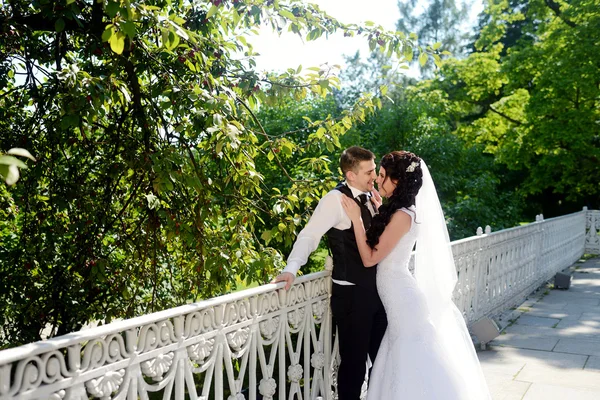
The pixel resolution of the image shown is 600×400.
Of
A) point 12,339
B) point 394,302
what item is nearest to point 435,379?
point 394,302

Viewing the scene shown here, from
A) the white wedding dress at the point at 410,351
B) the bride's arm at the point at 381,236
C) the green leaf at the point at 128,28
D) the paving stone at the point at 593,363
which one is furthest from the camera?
the paving stone at the point at 593,363

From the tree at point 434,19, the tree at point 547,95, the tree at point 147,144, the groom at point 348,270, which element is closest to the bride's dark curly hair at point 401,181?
the groom at point 348,270

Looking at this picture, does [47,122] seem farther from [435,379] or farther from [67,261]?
[435,379]

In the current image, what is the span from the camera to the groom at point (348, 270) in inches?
148

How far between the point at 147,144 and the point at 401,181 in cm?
192

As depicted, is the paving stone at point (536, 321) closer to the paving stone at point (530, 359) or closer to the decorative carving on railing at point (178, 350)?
the paving stone at point (530, 359)

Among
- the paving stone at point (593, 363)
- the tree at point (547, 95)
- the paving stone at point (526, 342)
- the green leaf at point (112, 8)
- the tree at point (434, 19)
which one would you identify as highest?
the tree at point (434, 19)

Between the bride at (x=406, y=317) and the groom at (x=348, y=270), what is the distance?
103 mm

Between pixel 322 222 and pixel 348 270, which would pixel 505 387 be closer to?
pixel 348 270

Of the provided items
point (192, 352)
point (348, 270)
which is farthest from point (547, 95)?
point (192, 352)

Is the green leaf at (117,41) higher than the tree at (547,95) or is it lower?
lower

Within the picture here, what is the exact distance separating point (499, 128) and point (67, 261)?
22.3 m

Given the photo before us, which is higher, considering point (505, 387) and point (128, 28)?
point (128, 28)

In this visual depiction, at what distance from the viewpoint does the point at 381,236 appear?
12.5 feet
